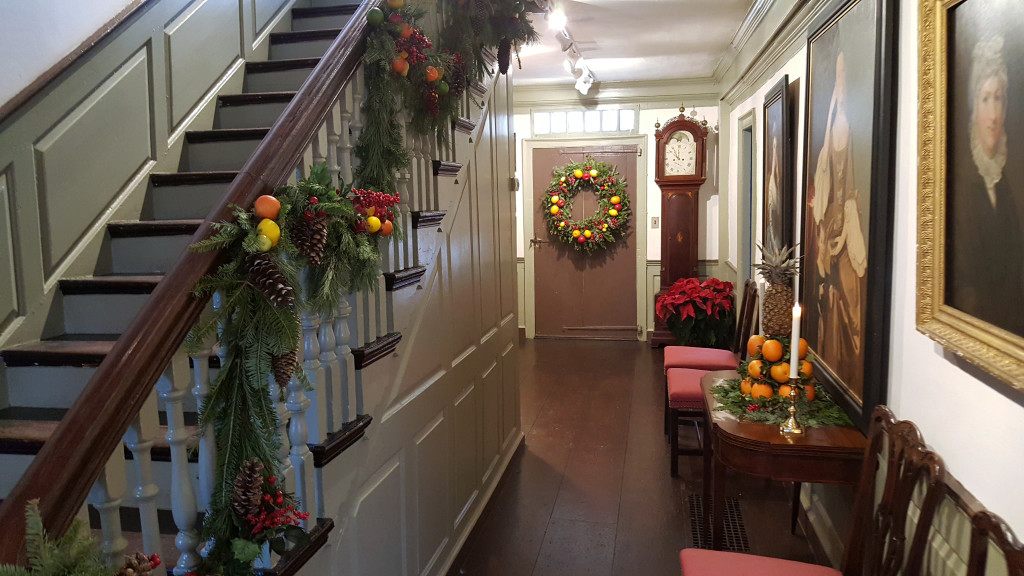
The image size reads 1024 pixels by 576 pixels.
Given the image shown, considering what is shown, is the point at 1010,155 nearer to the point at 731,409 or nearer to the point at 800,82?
the point at 731,409

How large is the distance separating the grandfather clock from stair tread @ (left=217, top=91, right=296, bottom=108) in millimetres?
4475

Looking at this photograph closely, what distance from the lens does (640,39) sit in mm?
4988

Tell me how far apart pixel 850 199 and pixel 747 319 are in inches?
72.1

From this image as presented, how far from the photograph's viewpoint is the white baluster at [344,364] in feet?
5.99

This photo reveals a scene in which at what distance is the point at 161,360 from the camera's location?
113cm

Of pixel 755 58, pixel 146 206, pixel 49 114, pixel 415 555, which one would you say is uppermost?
pixel 755 58

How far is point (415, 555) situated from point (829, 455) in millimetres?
1415

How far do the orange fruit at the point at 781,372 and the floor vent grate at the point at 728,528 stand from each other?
86 cm

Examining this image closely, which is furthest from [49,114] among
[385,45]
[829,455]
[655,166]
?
[655,166]

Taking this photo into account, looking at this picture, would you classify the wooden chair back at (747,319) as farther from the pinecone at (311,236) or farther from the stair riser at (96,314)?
the stair riser at (96,314)

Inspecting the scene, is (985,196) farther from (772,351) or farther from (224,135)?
(224,135)

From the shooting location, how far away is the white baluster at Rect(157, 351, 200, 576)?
1.20m

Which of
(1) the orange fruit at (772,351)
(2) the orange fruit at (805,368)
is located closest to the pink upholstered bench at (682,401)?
(1) the orange fruit at (772,351)

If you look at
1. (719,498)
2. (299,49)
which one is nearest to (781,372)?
(719,498)
